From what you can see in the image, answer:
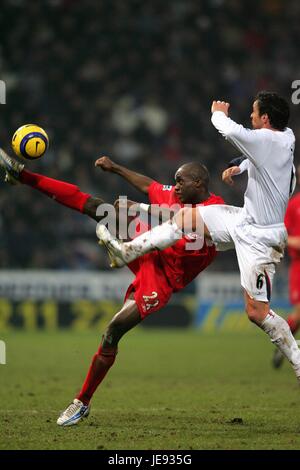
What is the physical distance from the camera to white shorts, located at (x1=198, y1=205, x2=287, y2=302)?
283 inches

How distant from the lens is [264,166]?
715 cm

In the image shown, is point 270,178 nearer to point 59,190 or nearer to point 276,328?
point 276,328

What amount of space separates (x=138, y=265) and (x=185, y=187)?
2.72 feet

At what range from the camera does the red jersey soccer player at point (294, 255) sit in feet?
39.3

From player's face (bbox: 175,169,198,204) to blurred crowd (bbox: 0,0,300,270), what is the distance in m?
10.8

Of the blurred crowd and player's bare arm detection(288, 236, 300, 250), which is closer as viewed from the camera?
player's bare arm detection(288, 236, 300, 250)

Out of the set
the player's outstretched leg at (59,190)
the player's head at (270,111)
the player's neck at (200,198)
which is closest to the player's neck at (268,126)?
the player's head at (270,111)

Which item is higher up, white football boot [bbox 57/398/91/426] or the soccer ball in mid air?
the soccer ball in mid air

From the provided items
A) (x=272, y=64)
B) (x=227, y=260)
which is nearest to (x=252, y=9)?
(x=272, y=64)

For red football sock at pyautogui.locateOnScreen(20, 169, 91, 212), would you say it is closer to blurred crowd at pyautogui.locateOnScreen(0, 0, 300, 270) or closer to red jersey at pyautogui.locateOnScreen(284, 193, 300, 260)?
red jersey at pyautogui.locateOnScreen(284, 193, 300, 260)

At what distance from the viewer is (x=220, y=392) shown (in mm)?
9852

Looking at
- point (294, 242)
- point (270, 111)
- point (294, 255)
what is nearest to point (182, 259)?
point (270, 111)

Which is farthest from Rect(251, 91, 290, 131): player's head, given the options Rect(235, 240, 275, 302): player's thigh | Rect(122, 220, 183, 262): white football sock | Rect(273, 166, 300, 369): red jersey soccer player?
Rect(273, 166, 300, 369): red jersey soccer player

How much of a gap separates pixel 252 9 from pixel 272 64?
1519mm
